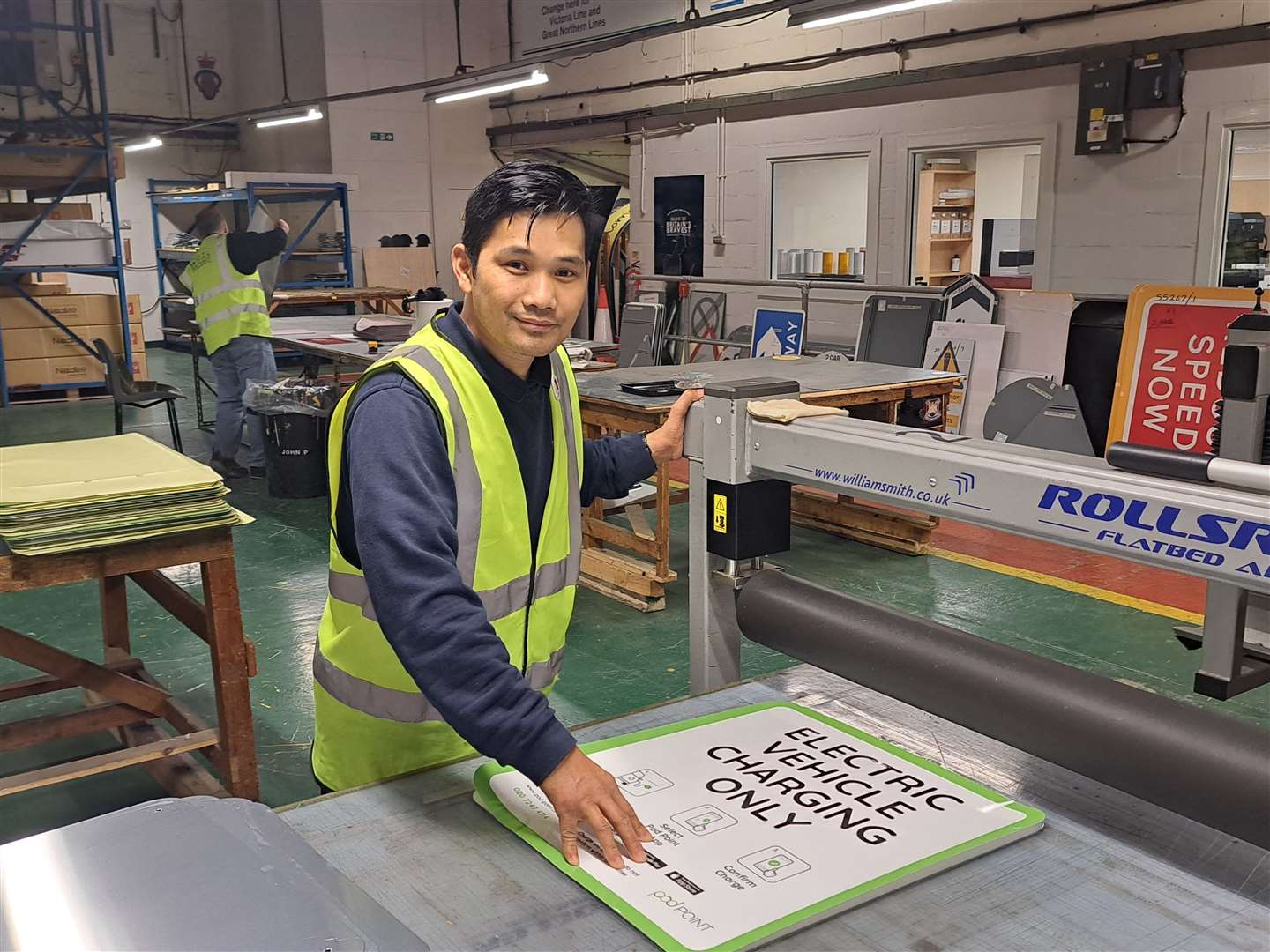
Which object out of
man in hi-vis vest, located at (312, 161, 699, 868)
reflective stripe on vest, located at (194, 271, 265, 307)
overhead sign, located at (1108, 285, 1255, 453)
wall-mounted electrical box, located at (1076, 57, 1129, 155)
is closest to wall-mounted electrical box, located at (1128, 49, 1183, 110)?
wall-mounted electrical box, located at (1076, 57, 1129, 155)

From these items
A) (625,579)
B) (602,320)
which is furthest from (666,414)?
(602,320)

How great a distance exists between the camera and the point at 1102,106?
7664 millimetres

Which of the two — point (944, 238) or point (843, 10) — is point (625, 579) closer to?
point (843, 10)

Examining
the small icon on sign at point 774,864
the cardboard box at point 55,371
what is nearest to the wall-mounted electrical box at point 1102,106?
the small icon on sign at point 774,864

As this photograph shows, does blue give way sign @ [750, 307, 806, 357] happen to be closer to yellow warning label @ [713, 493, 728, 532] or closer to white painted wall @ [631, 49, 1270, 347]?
white painted wall @ [631, 49, 1270, 347]

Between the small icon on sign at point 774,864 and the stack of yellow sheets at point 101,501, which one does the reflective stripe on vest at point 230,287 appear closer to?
the stack of yellow sheets at point 101,501

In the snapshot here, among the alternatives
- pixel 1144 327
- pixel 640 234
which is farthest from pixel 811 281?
pixel 1144 327

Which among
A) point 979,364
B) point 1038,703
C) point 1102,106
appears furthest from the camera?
point 979,364

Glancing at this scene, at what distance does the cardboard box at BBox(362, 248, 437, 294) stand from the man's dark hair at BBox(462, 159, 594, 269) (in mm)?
13796

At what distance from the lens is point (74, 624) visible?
5.07 metres

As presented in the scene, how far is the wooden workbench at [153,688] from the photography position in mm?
2852

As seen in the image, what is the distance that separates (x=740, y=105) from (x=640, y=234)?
2.17 meters

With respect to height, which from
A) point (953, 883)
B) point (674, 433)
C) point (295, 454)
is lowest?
point (295, 454)

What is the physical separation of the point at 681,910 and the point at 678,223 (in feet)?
37.7
